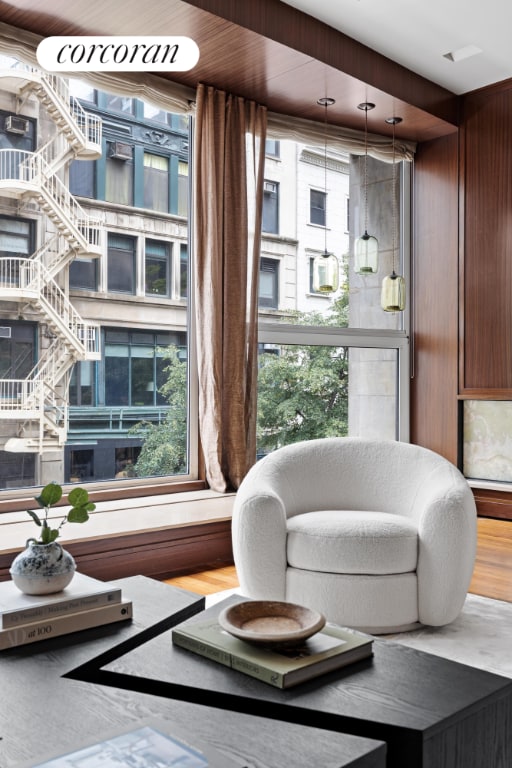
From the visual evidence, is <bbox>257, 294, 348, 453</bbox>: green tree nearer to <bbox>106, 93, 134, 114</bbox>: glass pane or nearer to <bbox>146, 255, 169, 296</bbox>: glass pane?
<bbox>146, 255, 169, 296</bbox>: glass pane

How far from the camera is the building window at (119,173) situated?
156 inches

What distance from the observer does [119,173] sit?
3.99 m

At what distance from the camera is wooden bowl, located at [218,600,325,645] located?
144cm

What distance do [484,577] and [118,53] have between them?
2.69m

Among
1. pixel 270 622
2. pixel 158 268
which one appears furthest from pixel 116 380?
pixel 270 622

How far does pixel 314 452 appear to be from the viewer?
3061 millimetres

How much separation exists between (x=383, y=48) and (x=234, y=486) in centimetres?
267

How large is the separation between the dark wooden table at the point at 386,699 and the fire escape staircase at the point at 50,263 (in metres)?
2.37

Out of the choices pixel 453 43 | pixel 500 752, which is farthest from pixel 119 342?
pixel 500 752

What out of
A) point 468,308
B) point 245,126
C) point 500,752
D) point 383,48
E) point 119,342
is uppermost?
point 383,48

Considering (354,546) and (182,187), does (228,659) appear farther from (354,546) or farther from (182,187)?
(182,187)

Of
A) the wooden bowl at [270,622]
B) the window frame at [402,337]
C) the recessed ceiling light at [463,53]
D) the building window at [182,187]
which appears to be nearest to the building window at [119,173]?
the building window at [182,187]

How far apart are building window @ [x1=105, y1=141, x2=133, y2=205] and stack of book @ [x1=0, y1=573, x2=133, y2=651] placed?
269 cm

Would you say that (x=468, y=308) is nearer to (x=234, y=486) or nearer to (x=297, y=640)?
(x=234, y=486)
